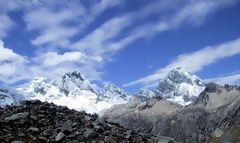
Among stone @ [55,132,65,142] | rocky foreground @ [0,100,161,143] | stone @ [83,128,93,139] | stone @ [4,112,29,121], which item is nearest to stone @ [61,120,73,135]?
rocky foreground @ [0,100,161,143]

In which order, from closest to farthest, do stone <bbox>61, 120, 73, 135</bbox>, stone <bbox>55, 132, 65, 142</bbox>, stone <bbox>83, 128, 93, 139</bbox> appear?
stone <bbox>55, 132, 65, 142</bbox> < stone <bbox>83, 128, 93, 139</bbox> < stone <bbox>61, 120, 73, 135</bbox>

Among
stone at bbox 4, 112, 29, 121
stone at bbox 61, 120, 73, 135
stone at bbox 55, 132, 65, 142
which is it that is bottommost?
stone at bbox 55, 132, 65, 142

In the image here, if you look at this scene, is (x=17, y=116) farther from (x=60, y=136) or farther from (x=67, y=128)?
(x=60, y=136)

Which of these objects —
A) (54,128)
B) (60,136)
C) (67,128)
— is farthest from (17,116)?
(60,136)

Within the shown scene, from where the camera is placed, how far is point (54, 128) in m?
33.7

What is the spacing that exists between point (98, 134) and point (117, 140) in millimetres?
1493

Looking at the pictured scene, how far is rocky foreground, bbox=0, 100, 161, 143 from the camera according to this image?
3153 centimetres

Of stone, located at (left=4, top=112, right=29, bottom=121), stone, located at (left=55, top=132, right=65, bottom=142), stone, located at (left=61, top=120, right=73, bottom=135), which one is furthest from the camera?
stone, located at (left=4, top=112, right=29, bottom=121)

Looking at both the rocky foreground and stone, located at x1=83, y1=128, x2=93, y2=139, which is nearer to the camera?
the rocky foreground

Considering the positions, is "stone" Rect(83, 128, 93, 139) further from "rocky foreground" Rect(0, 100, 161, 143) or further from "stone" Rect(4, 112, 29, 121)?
"stone" Rect(4, 112, 29, 121)

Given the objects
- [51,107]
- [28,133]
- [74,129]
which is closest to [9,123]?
[28,133]

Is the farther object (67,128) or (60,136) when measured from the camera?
(67,128)

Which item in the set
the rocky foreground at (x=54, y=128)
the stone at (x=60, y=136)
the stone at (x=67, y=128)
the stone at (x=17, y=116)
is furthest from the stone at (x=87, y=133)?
the stone at (x=17, y=116)

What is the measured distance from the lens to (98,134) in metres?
33.6
